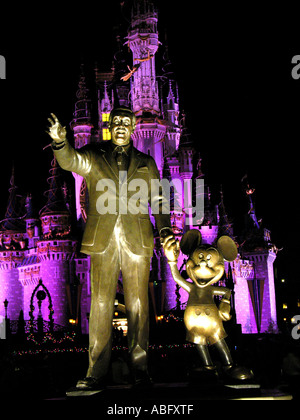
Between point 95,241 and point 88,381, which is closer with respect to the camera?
point 88,381

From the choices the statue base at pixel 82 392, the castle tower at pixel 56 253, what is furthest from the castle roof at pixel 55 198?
the statue base at pixel 82 392

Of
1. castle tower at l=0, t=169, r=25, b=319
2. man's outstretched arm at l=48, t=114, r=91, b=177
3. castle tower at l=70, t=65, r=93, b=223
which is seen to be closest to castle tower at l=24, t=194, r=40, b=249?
castle tower at l=0, t=169, r=25, b=319

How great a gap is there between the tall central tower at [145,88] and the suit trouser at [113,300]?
132 feet

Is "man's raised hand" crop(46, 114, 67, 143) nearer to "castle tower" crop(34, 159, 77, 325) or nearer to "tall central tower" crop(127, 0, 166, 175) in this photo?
"castle tower" crop(34, 159, 77, 325)

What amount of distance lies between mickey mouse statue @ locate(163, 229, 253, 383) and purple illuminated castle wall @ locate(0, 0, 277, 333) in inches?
1272

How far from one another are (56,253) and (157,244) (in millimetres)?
7166

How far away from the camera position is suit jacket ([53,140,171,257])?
6.45 metres

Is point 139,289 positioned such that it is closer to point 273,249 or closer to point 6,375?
point 6,375

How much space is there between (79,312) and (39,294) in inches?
504

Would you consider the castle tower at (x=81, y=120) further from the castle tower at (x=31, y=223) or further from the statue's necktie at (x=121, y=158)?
the statue's necktie at (x=121, y=158)

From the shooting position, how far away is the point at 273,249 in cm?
4969
